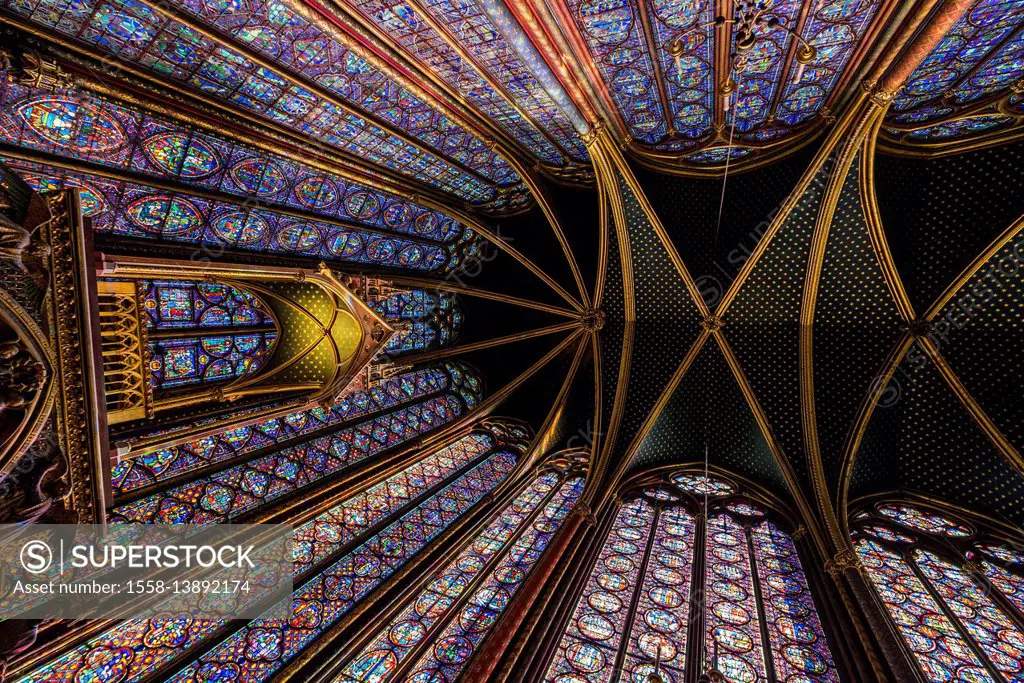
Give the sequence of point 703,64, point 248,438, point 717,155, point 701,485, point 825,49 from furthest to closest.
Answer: point 701,485, point 717,155, point 248,438, point 703,64, point 825,49

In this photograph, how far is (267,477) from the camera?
25.7 ft

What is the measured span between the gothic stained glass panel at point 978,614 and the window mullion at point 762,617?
2.46m

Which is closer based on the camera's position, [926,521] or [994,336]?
[994,336]

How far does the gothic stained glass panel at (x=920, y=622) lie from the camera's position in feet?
18.8

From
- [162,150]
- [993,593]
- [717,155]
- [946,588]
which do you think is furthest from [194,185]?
[993,593]

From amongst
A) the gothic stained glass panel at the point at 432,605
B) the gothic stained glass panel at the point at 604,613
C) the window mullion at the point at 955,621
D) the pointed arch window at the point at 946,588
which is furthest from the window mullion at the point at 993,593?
the gothic stained glass panel at the point at 432,605

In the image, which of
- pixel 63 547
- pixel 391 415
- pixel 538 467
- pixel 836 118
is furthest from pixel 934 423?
pixel 63 547

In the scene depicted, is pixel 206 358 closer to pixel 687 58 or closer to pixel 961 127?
pixel 687 58

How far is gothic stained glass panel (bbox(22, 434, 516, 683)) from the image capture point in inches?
195

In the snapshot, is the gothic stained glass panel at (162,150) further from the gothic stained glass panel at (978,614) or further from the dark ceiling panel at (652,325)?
the gothic stained glass panel at (978,614)

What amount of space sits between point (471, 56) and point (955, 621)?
10.3m

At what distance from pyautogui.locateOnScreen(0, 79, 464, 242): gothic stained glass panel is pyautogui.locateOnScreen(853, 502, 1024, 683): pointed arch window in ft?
36.3

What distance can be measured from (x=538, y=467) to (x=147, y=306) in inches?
340

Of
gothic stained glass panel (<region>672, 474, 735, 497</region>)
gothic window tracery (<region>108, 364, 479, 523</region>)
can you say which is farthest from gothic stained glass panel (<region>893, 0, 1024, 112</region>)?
gothic window tracery (<region>108, 364, 479, 523</region>)
